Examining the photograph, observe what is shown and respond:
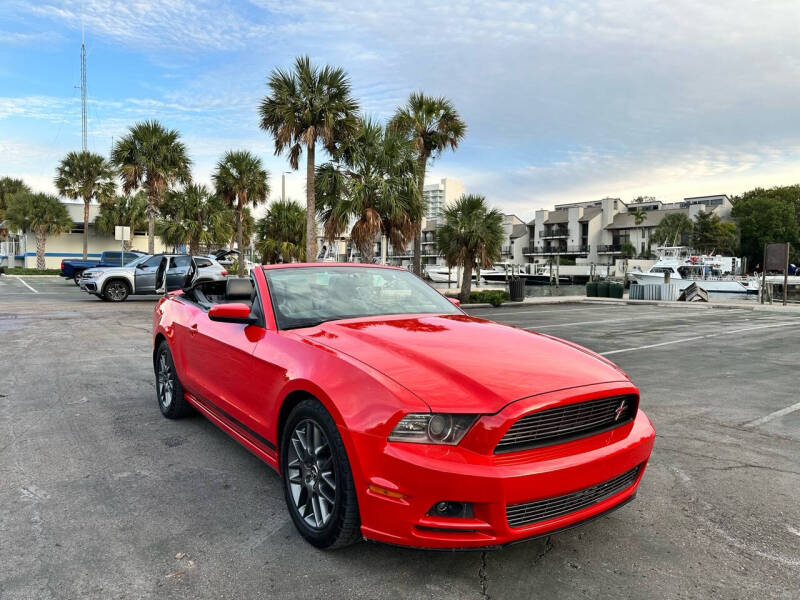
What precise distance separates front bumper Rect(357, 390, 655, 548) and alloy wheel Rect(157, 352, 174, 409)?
331 cm

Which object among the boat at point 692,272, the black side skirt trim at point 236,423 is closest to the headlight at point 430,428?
the black side skirt trim at point 236,423

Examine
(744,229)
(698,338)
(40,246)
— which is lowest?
(698,338)

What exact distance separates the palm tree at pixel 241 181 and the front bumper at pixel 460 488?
3130 centimetres

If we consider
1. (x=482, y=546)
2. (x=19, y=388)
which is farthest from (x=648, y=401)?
A: (x=19, y=388)

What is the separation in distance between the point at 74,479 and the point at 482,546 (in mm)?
2926

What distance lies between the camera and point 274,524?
10.2ft

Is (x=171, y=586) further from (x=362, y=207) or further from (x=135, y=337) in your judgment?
(x=362, y=207)

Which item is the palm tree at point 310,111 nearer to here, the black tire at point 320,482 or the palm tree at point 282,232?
the palm tree at point 282,232

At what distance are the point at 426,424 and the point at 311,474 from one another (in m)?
0.83

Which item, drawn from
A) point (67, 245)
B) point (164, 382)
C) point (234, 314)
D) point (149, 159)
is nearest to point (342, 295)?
point (234, 314)

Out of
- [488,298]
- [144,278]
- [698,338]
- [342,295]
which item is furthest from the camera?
[488,298]

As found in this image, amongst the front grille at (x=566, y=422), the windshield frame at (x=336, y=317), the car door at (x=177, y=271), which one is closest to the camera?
the front grille at (x=566, y=422)

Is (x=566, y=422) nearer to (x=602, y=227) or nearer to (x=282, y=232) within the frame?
(x=282, y=232)

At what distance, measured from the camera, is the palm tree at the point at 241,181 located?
108 ft
